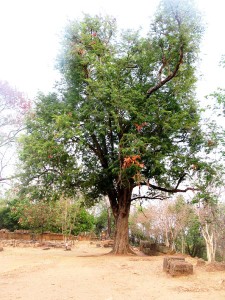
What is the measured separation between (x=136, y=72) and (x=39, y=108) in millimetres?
6052

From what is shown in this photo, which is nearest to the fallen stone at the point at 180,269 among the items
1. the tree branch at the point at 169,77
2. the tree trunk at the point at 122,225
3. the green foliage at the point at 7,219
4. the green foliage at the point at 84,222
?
the tree trunk at the point at 122,225

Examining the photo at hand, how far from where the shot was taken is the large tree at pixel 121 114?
13.9m

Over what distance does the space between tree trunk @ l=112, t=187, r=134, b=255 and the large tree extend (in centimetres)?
6

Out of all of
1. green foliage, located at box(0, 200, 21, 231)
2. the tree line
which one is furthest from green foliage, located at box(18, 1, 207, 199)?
green foliage, located at box(0, 200, 21, 231)

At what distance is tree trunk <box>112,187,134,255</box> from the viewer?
16.2 m

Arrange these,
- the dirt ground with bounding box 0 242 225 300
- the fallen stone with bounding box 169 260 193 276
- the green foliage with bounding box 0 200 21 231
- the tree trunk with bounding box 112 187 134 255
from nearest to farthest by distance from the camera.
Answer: the dirt ground with bounding box 0 242 225 300, the fallen stone with bounding box 169 260 193 276, the tree trunk with bounding box 112 187 134 255, the green foliage with bounding box 0 200 21 231

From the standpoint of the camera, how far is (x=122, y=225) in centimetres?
1667

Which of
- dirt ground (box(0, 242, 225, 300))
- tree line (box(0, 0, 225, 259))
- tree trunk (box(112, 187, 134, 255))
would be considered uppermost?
tree line (box(0, 0, 225, 259))

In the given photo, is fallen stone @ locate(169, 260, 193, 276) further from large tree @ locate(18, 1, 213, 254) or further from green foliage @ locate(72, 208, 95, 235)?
green foliage @ locate(72, 208, 95, 235)

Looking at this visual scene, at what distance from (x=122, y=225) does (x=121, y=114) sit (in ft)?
21.5

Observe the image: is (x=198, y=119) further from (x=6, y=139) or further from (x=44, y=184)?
(x=6, y=139)

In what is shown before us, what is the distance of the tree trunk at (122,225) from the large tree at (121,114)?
2.2 inches

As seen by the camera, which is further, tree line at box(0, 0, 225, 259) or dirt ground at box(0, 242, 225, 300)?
tree line at box(0, 0, 225, 259)

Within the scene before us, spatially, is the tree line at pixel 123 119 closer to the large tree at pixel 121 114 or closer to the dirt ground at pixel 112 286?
the large tree at pixel 121 114
